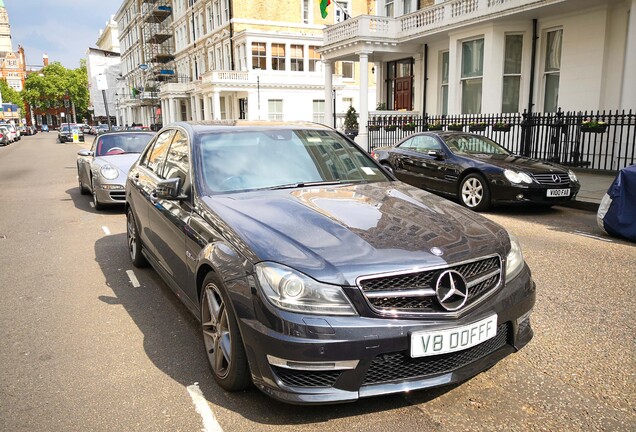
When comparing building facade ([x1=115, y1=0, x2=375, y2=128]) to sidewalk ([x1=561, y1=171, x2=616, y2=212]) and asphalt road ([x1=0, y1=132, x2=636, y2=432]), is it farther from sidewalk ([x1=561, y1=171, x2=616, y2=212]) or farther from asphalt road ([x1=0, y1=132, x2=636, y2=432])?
asphalt road ([x1=0, y1=132, x2=636, y2=432])

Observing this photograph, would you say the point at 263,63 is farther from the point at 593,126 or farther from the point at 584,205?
the point at 584,205

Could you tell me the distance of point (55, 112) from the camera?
137500 mm

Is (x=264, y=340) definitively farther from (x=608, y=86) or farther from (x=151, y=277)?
(x=608, y=86)

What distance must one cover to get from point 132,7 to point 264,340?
8623cm

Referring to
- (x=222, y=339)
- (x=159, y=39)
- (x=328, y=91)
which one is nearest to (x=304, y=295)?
(x=222, y=339)

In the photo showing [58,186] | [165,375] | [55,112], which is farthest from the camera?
[55,112]

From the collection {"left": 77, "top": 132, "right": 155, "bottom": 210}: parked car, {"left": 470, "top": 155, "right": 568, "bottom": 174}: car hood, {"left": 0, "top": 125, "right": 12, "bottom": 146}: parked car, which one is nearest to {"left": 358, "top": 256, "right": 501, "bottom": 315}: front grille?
{"left": 470, "top": 155, "right": 568, "bottom": 174}: car hood

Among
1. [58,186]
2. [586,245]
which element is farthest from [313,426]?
[58,186]

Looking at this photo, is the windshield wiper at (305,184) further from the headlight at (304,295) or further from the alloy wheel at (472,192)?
the alloy wheel at (472,192)

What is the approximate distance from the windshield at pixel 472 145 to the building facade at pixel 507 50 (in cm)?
561

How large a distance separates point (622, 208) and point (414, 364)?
229 inches

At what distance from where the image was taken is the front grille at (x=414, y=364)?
99.7 inches

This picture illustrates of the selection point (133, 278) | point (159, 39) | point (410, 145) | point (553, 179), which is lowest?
point (133, 278)

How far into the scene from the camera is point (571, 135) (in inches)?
550
